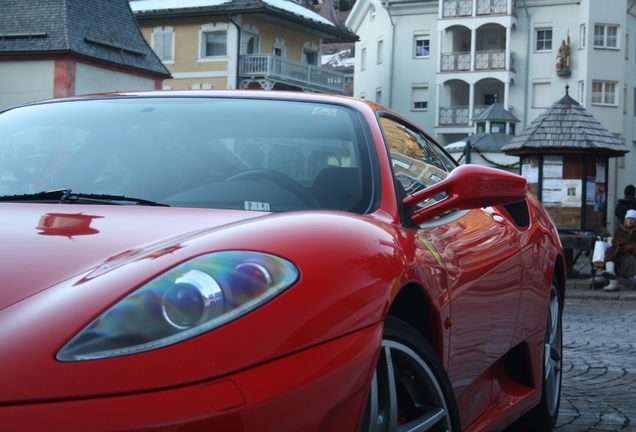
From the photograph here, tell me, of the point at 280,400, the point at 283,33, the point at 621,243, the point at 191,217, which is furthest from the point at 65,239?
the point at 283,33

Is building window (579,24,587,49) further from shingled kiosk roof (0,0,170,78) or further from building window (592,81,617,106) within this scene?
shingled kiosk roof (0,0,170,78)

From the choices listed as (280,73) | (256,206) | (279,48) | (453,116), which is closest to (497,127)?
(280,73)

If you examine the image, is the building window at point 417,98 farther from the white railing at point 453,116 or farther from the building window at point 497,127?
the building window at point 497,127

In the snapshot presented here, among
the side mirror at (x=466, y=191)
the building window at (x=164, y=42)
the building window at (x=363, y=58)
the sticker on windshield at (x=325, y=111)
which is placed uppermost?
the building window at (x=363, y=58)

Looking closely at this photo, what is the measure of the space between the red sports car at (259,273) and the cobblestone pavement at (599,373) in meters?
0.36

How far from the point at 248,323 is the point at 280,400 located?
6.5 inches

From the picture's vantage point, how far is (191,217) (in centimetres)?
245

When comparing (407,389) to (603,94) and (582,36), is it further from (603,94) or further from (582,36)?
(582,36)

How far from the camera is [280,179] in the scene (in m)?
2.85

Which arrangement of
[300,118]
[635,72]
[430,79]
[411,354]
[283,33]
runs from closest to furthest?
[411,354] → [300,118] → [283,33] → [635,72] → [430,79]

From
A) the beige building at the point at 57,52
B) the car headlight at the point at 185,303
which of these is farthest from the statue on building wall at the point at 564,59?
the car headlight at the point at 185,303

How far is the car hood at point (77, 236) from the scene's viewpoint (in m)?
1.98

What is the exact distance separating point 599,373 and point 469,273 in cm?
338

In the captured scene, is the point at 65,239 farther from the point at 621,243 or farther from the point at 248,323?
the point at 621,243
